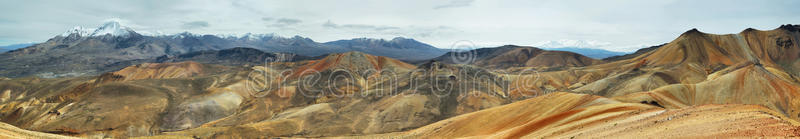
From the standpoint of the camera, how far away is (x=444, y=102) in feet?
329

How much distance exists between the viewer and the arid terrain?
3347 centimetres

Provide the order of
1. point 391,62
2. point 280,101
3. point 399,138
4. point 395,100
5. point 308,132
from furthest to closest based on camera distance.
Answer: point 391,62 → point 280,101 → point 395,100 → point 308,132 → point 399,138

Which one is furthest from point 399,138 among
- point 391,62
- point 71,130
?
point 391,62

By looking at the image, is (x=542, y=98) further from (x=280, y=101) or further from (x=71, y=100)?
(x=71, y=100)

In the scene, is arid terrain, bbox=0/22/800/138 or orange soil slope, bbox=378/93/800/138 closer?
orange soil slope, bbox=378/93/800/138

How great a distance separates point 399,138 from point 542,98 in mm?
24726

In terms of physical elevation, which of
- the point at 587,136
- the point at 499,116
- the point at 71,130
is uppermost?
the point at 587,136

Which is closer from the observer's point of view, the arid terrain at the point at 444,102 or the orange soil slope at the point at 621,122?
the orange soil slope at the point at 621,122

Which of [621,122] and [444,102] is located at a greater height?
[621,122]

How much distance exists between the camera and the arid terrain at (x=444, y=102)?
110 ft

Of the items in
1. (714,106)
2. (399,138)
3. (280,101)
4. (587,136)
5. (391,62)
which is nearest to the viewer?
(587,136)

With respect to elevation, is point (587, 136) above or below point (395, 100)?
above

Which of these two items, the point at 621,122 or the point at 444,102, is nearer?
the point at 621,122

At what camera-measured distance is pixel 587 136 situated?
85.5 ft
